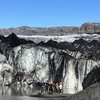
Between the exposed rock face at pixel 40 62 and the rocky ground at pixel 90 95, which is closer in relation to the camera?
the rocky ground at pixel 90 95

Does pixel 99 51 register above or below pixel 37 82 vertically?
above

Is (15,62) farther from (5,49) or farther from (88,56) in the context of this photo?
(88,56)

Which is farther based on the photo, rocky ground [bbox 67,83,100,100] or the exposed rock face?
the exposed rock face

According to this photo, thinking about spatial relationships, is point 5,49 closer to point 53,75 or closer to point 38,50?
point 38,50

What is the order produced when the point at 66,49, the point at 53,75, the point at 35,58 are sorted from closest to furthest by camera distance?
the point at 53,75
the point at 35,58
the point at 66,49

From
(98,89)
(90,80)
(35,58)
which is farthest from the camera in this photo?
(35,58)

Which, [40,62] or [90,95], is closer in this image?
[90,95]

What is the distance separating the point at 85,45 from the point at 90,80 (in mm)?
37057

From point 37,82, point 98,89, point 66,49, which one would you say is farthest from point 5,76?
point 98,89

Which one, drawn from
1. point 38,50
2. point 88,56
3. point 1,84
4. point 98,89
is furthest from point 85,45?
point 98,89

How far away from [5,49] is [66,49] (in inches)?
575

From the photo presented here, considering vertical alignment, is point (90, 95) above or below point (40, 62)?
above

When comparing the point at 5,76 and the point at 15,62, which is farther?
the point at 15,62

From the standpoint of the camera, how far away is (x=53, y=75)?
6650 cm
